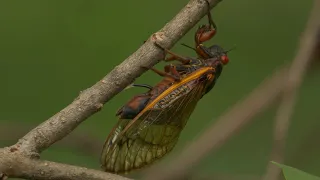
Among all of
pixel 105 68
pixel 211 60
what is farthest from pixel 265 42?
pixel 211 60

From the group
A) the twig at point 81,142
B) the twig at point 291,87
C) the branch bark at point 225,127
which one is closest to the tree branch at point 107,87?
the twig at point 291,87

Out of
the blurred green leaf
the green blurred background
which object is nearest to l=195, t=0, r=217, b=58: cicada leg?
the blurred green leaf

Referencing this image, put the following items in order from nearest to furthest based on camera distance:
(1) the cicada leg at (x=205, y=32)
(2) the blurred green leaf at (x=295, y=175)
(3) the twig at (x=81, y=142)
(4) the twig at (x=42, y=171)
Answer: (2) the blurred green leaf at (x=295, y=175), (4) the twig at (x=42, y=171), (1) the cicada leg at (x=205, y=32), (3) the twig at (x=81, y=142)

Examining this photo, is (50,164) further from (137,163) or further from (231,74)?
(231,74)

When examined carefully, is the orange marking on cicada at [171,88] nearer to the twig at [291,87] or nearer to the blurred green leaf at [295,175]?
the twig at [291,87]

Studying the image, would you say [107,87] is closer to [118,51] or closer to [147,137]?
[147,137]

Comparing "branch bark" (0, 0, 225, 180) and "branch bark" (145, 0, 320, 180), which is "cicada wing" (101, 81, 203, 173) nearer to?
"branch bark" (0, 0, 225, 180)

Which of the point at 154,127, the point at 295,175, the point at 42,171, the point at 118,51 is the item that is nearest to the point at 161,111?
the point at 154,127
